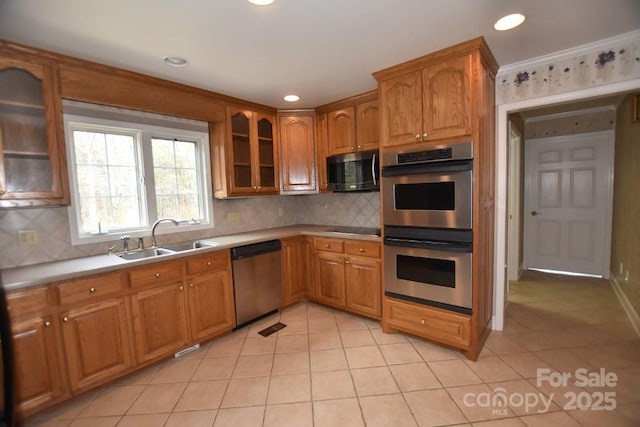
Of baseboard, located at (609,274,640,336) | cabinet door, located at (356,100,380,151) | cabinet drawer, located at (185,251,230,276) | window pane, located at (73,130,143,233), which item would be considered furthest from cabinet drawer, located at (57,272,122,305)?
baseboard, located at (609,274,640,336)

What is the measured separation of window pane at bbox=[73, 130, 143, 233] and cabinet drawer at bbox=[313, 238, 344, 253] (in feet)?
5.79

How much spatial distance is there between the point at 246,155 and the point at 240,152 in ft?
0.24

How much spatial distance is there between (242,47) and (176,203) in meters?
1.71

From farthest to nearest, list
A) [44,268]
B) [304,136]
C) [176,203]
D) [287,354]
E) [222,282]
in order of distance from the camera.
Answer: [304,136] < [176,203] < [222,282] < [287,354] < [44,268]

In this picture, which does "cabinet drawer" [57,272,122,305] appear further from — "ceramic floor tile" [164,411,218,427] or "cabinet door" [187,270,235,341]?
"ceramic floor tile" [164,411,218,427]

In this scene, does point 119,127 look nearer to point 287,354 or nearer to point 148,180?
point 148,180

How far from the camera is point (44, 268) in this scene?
1.95m

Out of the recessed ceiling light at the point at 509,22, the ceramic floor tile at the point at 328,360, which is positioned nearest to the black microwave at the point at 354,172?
the recessed ceiling light at the point at 509,22

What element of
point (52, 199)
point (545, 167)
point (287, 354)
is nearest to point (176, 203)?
point (52, 199)

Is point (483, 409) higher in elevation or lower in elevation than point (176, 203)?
lower

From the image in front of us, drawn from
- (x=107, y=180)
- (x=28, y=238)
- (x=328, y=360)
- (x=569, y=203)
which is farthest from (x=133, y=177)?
(x=569, y=203)

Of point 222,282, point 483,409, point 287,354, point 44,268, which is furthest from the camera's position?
point 222,282

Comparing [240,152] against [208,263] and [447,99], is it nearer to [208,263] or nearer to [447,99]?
[208,263]

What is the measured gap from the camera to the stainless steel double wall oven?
213 cm
